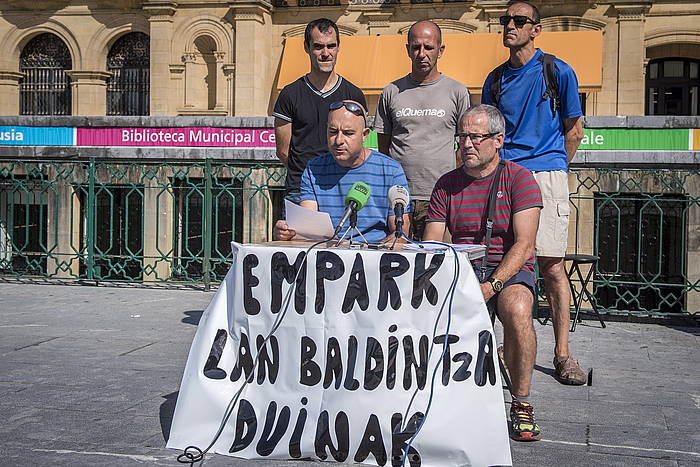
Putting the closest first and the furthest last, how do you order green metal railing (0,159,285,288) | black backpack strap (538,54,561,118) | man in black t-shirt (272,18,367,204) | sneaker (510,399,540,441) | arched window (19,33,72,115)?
sneaker (510,399,540,441) → black backpack strap (538,54,561,118) → man in black t-shirt (272,18,367,204) → green metal railing (0,159,285,288) → arched window (19,33,72,115)

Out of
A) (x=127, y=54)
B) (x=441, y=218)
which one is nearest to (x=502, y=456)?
(x=441, y=218)

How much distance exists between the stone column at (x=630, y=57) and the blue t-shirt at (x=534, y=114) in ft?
74.1

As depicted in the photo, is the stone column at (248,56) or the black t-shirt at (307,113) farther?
the stone column at (248,56)

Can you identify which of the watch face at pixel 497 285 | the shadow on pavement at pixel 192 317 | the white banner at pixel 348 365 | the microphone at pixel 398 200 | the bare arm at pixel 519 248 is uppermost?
the microphone at pixel 398 200

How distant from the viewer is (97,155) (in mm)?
18422

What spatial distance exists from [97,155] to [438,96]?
44.7 feet

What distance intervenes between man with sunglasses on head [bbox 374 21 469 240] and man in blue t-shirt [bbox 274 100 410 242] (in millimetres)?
793

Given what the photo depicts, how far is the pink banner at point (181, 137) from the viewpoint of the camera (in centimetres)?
1850

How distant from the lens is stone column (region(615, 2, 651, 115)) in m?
27.3

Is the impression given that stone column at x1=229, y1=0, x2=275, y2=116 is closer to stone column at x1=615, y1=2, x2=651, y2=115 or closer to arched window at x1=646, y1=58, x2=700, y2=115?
stone column at x1=615, y1=2, x2=651, y2=115

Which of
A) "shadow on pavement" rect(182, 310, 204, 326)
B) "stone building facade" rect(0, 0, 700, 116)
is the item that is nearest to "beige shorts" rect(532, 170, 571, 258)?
"shadow on pavement" rect(182, 310, 204, 326)

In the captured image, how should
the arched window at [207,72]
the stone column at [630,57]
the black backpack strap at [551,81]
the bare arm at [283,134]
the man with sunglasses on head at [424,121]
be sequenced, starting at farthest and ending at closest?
1. the arched window at [207,72]
2. the stone column at [630,57]
3. the bare arm at [283,134]
4. the man with sunglasses on head at [424,121]
5. the black backpack strap at [551,81]

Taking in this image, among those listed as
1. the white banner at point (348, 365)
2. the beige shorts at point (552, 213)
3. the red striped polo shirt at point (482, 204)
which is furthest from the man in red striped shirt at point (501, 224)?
the beige shorts at point (552, 213)

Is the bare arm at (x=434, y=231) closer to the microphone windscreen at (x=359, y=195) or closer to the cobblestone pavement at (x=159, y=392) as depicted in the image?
the microphone windscreen at (x=359, y=195)
